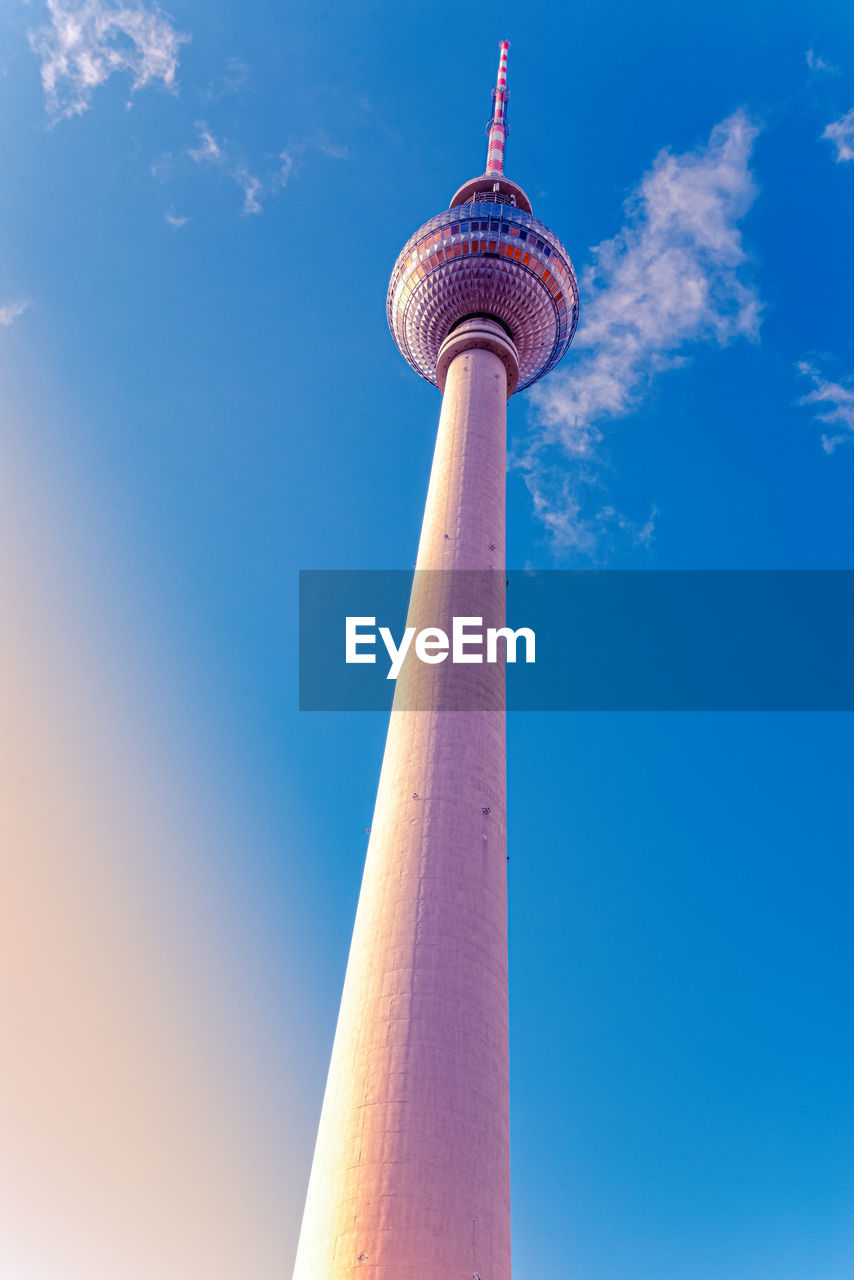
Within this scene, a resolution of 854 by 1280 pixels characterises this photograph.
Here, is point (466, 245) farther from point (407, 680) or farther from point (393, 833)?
point (393, 833)

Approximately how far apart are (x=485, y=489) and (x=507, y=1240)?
37169 millimetres

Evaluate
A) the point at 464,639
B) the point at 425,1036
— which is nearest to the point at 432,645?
the point at 464,639

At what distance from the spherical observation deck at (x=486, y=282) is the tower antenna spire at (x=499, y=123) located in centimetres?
1080

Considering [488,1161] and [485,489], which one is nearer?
[488,1161]

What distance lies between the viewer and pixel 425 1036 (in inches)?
1346

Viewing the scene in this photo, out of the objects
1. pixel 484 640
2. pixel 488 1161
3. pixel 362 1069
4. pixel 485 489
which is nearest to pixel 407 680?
pixel 484 640

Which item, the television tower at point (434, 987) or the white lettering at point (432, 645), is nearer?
the television tower at point (434, 987)

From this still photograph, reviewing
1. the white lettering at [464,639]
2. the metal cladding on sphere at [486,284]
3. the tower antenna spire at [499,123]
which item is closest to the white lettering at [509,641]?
the white lettering at [464,639]

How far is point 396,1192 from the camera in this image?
1206 inches

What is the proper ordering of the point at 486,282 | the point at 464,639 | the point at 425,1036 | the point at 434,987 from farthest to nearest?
A: the point at 486,282 → the point at 464,639 → the point at 434,987 → the point at 425,1036

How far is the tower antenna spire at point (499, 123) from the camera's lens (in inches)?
3278

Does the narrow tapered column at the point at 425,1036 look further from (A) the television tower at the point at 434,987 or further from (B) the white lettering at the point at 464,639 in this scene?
(B) the white lettering at the point at 464,639

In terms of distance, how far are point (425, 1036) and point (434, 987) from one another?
1.85 metres

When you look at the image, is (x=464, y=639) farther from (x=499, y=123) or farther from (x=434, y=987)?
(x=499, y=123)
